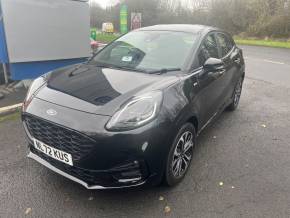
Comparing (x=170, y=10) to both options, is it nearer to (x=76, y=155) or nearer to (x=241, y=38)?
(x=241, y=38)

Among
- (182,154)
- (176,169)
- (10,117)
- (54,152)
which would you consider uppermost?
(54,152)

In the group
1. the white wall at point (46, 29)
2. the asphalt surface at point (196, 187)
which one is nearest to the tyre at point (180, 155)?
the asphalt surface at point (196, 187)

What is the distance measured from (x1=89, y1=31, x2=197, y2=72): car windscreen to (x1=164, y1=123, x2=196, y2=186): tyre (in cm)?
79

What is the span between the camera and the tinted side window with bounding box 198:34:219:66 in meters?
3.71

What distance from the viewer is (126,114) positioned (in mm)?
2633

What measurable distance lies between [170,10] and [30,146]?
36.3 meters

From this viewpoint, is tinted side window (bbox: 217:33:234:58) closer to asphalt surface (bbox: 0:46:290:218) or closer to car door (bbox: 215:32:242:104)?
car door (bbox: 215:32:242:104)

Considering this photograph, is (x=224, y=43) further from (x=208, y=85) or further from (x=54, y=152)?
(x=54, y=152)

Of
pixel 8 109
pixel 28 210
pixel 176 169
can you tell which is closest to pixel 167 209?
pixel 176 169

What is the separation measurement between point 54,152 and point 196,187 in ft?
4.99

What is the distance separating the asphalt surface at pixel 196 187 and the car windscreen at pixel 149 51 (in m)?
1.30

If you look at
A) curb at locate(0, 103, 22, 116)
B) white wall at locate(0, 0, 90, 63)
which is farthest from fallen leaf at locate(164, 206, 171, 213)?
white wall at locate(0, 0, 90, 63)

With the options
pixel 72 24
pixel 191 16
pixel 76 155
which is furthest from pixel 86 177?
pixel 191 16

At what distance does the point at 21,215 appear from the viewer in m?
2.77
